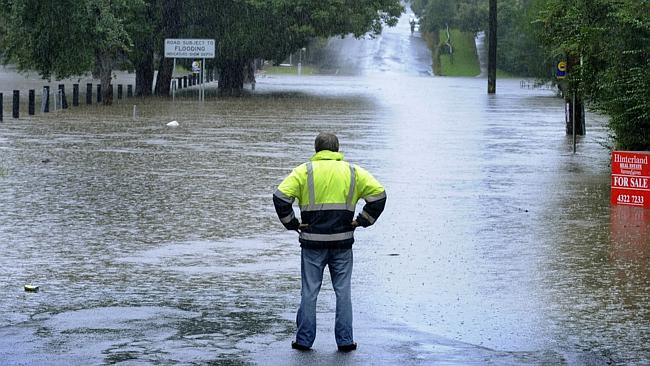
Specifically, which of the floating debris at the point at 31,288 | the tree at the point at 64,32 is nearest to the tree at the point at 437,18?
the tree at the point at 64,32

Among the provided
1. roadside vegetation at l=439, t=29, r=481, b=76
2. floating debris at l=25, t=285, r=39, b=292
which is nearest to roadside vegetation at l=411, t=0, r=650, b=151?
floating debris at l=25, t=285, r=39, b=292

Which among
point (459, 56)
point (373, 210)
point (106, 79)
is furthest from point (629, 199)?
point (459, 56)

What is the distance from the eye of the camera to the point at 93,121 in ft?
115

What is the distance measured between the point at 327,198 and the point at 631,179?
9284 millimetres

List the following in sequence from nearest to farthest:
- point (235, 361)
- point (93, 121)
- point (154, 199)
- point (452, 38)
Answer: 1. point (235, 361)
2. point (154, 199)
3. point (93, 121)
4. point (452, 38)

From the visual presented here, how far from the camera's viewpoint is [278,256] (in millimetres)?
12711

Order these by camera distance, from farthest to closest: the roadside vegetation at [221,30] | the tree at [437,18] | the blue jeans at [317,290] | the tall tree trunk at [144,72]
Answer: the tree at [437,18] → the tall tree trunk at [144,72] → the roadside vegetation at [221,30] → the blue jeans at [317,290]

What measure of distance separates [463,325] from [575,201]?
330 inches

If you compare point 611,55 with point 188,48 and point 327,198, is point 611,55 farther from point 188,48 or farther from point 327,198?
point 188,48

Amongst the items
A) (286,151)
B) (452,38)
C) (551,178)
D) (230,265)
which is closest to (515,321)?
(230,265)

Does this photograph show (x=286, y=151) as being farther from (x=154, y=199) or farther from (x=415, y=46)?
(x=415, y=46)

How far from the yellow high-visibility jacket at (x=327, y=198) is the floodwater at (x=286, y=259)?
753 millimetres

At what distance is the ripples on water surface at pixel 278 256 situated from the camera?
29.6 feet

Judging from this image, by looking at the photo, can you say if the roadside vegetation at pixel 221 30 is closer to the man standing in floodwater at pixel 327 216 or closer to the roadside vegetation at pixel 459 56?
the man standing in floodwater at pixel 327 216
